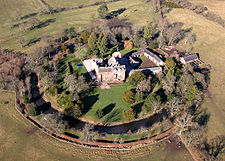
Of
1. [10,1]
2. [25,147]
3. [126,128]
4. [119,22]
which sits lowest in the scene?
[126,128]

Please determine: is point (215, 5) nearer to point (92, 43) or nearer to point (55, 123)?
point (92, 43)

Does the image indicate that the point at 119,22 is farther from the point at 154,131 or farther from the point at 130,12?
the point at 154,131

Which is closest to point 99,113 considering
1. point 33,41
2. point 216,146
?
point 216,146

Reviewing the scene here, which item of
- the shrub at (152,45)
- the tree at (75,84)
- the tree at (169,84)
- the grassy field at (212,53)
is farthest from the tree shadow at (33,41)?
the grassy field at (212,53)

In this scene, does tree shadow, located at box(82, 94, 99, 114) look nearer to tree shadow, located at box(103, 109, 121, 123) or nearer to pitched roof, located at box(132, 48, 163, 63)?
tree shadow, located at box(103, 109, 121, 123)

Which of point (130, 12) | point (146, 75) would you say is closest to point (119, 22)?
point (130, 12)

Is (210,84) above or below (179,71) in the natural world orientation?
below

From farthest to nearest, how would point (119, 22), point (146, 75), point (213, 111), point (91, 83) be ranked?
point (119, 22)
point (146, 75)
point (91, 83)
point (213, 111)

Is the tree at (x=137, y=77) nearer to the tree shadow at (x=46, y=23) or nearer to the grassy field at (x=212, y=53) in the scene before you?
the grassy field at (x=212, y=53)
